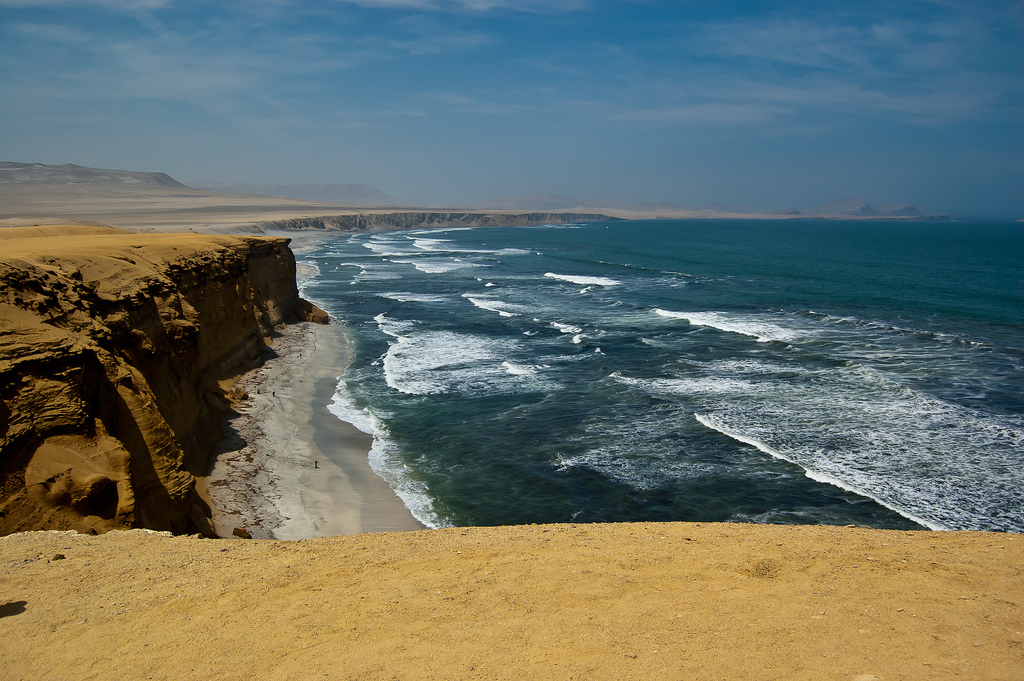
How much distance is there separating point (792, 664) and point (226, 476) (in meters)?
15.6

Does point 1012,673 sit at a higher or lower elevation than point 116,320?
lower

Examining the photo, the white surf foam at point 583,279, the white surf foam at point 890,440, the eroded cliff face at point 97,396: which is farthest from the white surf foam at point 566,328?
the eroded cliff face at point 97,396

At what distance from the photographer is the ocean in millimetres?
17188

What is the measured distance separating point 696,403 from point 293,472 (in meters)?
15.0

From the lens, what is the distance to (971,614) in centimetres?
699

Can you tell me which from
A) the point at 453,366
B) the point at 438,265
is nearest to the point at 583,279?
the point at 438,265

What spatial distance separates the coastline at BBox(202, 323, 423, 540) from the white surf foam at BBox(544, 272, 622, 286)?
115ft

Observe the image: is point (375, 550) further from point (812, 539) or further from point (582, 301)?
point (582, 301)

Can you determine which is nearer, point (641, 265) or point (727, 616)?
point (727, 616)

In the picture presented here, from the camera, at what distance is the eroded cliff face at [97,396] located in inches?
390

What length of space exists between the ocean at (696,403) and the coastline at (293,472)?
1.01m

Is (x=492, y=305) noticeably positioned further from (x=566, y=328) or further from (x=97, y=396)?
(x=97, y=396)

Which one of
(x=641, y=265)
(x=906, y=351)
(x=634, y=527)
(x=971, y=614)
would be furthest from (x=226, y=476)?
(x=641, y=265)

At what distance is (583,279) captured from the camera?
202ft
